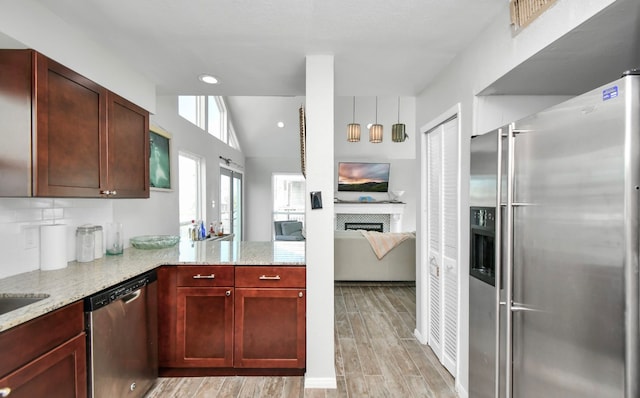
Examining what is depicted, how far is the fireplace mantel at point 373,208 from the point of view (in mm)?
7707

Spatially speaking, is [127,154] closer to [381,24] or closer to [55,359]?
[55,359]

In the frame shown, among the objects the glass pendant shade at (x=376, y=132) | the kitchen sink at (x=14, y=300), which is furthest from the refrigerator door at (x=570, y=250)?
the glass pendant shade at (x=376, y=132)

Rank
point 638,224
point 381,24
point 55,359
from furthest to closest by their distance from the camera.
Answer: point 381,24 < point 55,359 < point 638,224

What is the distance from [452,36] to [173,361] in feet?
9.62

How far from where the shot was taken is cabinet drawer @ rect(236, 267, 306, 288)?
223 centimetres

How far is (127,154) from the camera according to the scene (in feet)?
7.33

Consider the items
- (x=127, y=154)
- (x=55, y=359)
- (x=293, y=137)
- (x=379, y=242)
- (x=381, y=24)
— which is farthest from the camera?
(x=293, y=137)

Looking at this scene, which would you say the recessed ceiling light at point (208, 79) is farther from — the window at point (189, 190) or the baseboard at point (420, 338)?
the baseboard at point (420, 338)

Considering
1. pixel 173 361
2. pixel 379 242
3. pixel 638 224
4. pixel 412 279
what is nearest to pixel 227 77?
pixel 173 361

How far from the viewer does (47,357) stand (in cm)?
130

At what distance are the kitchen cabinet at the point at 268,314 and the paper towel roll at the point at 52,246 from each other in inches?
42.9

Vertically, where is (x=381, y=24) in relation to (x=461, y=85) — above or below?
above

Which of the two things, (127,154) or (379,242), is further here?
(379,242)

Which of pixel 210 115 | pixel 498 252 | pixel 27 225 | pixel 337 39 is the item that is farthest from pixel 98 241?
pixel 210 115
